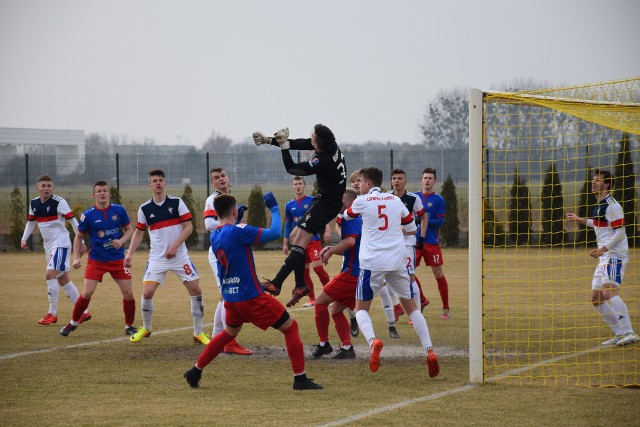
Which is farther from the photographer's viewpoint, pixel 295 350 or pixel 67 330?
pixel 67 330

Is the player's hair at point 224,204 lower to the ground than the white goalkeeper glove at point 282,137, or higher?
lower

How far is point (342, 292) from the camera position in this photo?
939cm

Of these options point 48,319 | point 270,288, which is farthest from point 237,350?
point 48,319

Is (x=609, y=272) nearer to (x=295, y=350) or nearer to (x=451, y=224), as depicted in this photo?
(x=295, y=350)

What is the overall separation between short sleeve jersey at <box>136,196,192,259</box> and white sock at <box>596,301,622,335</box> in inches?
219

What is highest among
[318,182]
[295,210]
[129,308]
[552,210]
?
[318,182]

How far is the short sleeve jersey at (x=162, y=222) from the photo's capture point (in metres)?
10.6

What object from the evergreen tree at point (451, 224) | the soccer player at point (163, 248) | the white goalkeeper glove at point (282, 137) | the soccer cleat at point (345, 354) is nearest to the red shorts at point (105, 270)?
the soccer player at point (163, 248)

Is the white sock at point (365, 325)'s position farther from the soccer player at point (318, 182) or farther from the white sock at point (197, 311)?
the white sock at point (197, 311)

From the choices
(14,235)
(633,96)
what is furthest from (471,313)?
(14,235)

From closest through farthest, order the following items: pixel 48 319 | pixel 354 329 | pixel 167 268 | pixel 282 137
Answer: pixel 282 137, pixel 167 268, pixel 354 329, pixel 48 319

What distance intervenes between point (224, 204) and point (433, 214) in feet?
21.1

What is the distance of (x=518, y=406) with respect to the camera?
278 inches

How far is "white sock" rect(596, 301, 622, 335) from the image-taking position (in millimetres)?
10227
